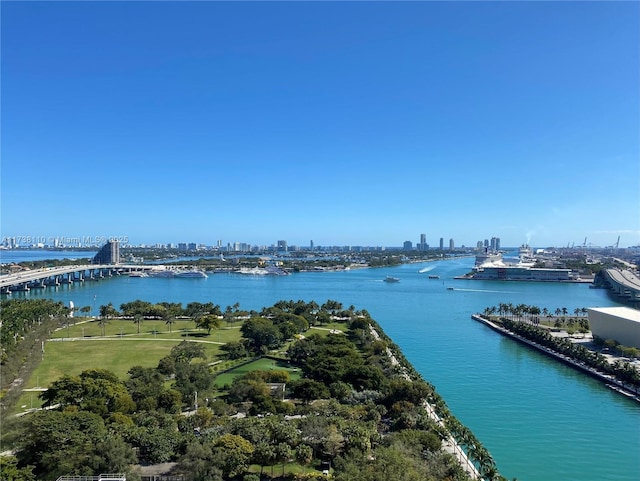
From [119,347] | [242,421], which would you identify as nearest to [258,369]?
[242,421]

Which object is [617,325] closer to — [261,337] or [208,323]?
[261,337]

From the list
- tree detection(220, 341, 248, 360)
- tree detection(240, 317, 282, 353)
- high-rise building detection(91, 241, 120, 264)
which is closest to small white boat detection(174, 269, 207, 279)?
high-rise building detection(91, 241, 120, 264)

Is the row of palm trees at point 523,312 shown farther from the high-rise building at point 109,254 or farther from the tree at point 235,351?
the high-rise building at point 109,254

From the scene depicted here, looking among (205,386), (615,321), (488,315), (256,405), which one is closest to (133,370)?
(205,386)

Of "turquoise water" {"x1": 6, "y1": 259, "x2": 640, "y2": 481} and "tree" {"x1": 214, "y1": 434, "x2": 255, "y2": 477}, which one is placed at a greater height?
"tree" {"x1": 214, "y1": 434, "x2": 255, "y2": 477}

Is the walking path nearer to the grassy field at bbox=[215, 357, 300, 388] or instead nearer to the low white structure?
the grassy field at bbox=[215, 357, 300, 388]

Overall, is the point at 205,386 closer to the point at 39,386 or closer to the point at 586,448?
the point at 39,386
